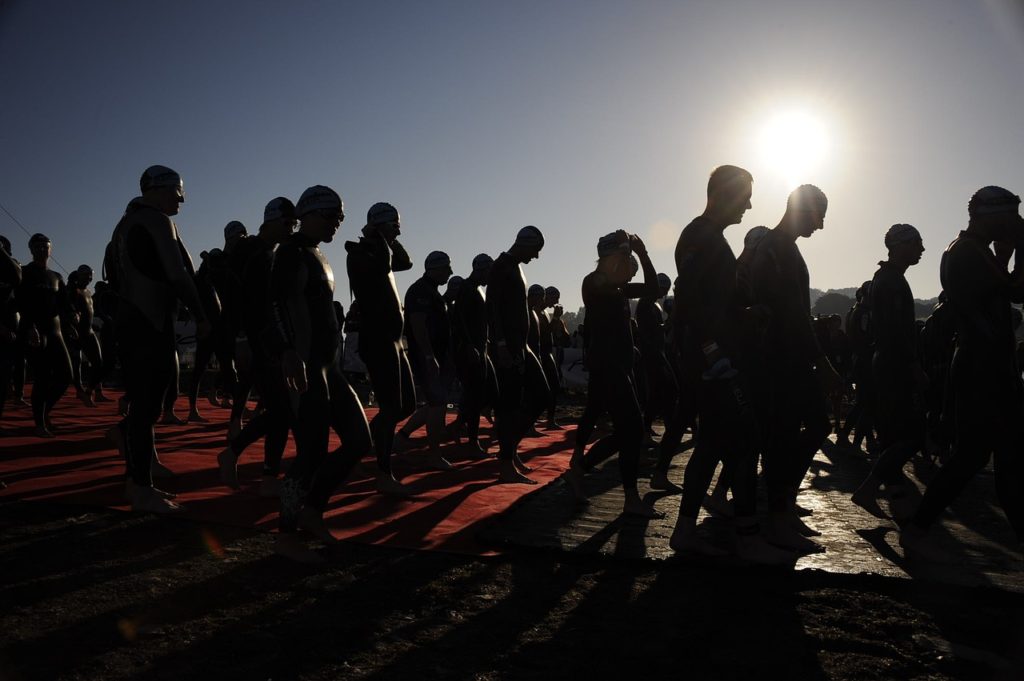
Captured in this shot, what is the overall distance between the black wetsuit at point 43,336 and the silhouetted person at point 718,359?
7.17 metres

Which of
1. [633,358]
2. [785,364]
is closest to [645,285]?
[633,358]

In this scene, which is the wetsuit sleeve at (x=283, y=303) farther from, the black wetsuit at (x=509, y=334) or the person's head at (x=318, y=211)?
the black wetsuit at (x=509, y=334)

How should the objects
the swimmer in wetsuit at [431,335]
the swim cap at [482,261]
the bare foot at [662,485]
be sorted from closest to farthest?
the bare foot at [662,485]
the swimmer in wetsuit at [431,335]
the swim cap at [482,261]

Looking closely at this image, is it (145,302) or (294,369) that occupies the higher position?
(145,302)

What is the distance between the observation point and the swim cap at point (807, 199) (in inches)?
197

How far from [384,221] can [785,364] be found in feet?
9.88

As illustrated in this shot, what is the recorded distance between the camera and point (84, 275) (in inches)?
501

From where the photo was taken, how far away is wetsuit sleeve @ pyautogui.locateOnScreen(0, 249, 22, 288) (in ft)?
20.7

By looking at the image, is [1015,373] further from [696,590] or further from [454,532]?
[454,532]

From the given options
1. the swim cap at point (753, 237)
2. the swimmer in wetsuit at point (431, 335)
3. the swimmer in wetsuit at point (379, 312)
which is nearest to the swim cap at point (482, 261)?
the swimmer in wetsuit at point (431, 335)

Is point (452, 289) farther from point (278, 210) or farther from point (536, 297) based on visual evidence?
point (278, 210)

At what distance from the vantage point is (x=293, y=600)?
12.2 feet

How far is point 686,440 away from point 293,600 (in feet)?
27.3

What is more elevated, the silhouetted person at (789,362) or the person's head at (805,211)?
the person's head at (805,211)
